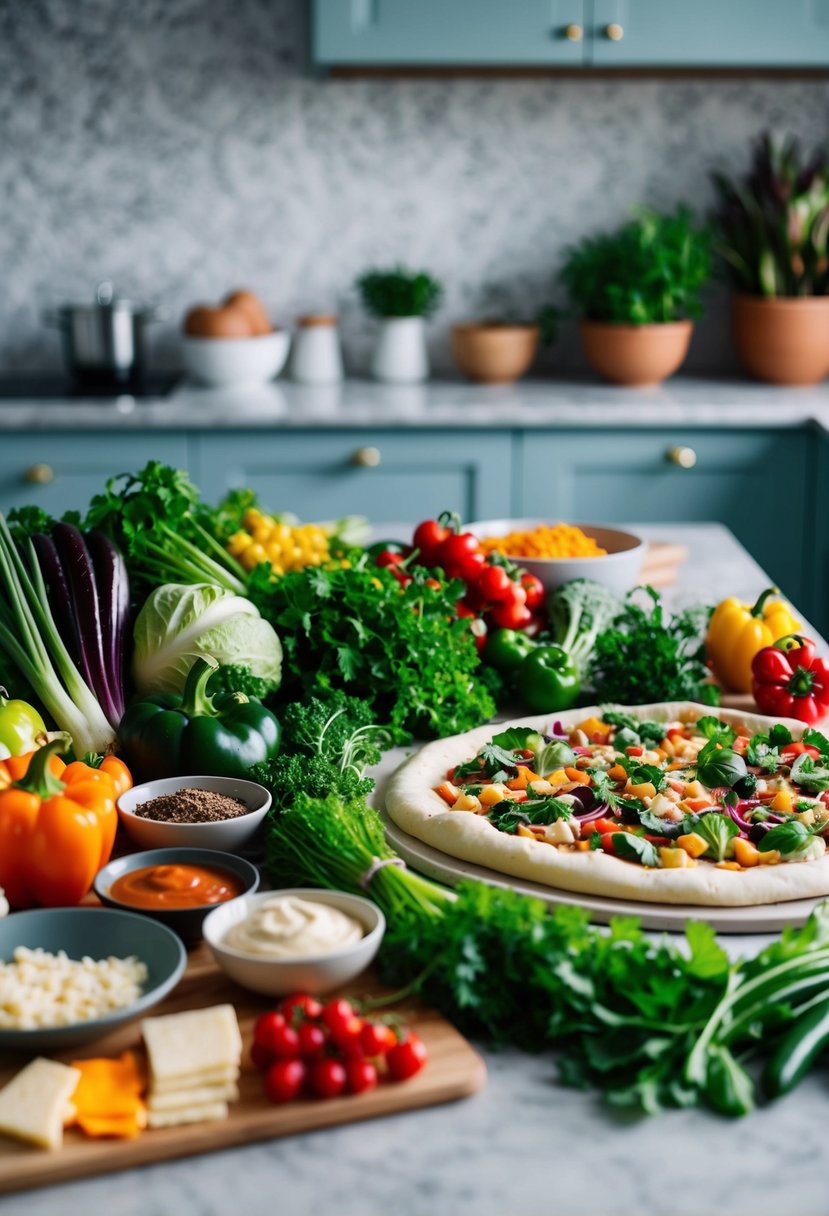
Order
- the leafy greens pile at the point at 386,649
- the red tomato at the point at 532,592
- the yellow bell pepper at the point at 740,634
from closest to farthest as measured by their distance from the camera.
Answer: the leafy greens pile at the point at 386,649, the yellow bell pepper at the point at 740,634, the red tomato at the point at 532,592

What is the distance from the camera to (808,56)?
13.5 feet

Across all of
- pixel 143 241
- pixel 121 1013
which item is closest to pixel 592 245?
pixel 143 241

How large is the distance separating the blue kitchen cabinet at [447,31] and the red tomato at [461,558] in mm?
2398

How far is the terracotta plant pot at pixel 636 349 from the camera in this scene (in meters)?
4.32

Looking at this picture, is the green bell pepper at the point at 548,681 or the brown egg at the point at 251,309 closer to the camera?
the green bell pepper at the point at 548,681

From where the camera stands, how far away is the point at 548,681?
1.98 m

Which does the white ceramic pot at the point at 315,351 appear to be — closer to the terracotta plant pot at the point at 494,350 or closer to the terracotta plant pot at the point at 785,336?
the terracotta plant pot at the point at 494,350

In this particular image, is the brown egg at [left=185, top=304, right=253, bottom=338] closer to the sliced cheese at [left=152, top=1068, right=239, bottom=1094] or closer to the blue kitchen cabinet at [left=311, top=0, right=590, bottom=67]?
the blue kitchen cabinet at [left=311, top=0, right=590, bottom=67]

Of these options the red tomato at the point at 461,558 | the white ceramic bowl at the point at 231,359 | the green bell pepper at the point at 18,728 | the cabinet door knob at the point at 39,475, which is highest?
the white ceramic bowl at the point at 231,359

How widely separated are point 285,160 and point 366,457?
1290 millimetres

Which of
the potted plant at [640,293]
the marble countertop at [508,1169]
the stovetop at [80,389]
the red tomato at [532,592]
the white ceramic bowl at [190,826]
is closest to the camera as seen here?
the marble countertop at [508,1169]

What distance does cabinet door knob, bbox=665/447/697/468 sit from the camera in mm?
4059

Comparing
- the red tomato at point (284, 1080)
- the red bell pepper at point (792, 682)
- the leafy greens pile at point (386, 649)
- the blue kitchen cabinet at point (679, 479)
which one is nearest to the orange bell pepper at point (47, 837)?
the red tomato at point (284, 1080)

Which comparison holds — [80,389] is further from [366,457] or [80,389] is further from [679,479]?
[679,479]
